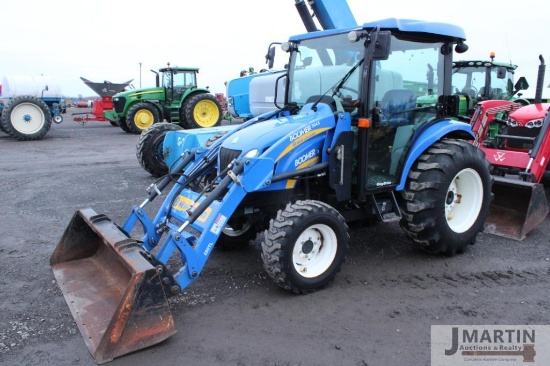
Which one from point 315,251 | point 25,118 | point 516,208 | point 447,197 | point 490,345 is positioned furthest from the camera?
point 25,118

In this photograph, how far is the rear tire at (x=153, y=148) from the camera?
8.57m

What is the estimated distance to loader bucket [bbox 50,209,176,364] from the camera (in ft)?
9.87

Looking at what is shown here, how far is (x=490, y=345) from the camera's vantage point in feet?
10.9

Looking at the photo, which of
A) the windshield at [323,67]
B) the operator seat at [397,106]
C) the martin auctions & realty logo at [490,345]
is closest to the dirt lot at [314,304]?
the martin auctions & realty logo at [490,345]

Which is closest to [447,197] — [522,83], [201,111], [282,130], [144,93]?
[282,130]

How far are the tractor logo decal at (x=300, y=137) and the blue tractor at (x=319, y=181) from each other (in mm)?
12

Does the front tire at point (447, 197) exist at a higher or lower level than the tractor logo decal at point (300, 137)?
lower

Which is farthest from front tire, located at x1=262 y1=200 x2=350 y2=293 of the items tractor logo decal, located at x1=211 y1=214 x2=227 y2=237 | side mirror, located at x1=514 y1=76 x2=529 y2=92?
side mirror, located at x1=514 y1=76 x2=529 y2=92

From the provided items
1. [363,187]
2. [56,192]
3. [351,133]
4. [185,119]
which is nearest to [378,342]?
[363,187]

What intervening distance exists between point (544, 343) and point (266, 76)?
26.7 feet

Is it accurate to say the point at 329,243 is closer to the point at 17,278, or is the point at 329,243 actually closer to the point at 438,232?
the point at 438,232

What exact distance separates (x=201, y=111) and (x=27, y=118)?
570 cm

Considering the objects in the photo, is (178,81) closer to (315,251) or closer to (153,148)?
(153,148)

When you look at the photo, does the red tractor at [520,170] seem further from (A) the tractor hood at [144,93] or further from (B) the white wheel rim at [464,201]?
(A) the tractor hood at [144,93]
